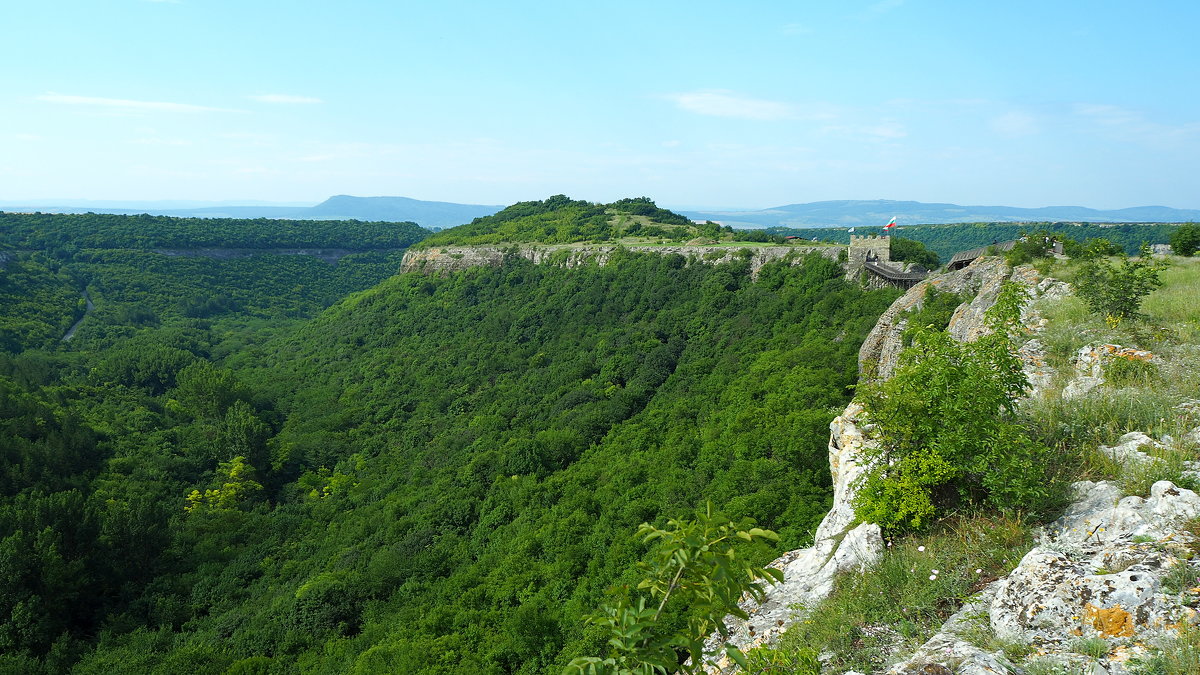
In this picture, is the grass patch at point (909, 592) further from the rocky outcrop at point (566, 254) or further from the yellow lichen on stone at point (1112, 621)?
the rocky outcrop at point (566, 254)

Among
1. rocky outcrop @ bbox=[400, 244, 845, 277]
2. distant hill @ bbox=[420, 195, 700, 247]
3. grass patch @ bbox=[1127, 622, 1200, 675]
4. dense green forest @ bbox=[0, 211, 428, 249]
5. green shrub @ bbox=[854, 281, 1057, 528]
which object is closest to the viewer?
grass patch @ bbox=[1127, 622, 1200, 675]

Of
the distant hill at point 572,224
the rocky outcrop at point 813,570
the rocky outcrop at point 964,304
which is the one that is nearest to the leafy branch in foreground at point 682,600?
the rocky outcrop at point 813,570

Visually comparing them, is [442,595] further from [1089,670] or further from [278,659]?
[1089,670]

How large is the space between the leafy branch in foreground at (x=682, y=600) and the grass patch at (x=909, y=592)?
11.3ft

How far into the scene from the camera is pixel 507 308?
211ft

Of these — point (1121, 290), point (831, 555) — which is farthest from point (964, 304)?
point (831, 555)

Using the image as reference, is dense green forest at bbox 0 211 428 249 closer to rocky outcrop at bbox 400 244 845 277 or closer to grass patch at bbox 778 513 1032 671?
rocky outcrop at bbox 400 244 845 277

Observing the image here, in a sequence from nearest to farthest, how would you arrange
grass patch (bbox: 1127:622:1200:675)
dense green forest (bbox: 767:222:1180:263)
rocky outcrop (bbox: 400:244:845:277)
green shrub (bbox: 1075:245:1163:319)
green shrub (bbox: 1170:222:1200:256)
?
grass patch (bbox: 1127:622:1200:675)
green shrub (bbox: 1075:245:1163:319)
green shrub (bbox: 1170:222:1200:256)
rocky outcrop (bbox: 400:244:845:277)
dense green forest (bbox: 767:222:1180:263)

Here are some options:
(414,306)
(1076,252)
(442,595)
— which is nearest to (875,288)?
(1076,252)

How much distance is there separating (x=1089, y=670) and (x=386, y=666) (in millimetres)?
20084

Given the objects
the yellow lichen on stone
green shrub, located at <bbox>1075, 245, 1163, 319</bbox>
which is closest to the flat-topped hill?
green shrub, located at <bbox>1075, 245, 1163, 319</bbox>

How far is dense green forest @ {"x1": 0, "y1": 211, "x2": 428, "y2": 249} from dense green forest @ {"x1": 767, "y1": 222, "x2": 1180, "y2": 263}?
10450cm

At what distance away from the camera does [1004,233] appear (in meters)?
110

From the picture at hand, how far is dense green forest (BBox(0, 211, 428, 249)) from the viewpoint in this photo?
110 m
